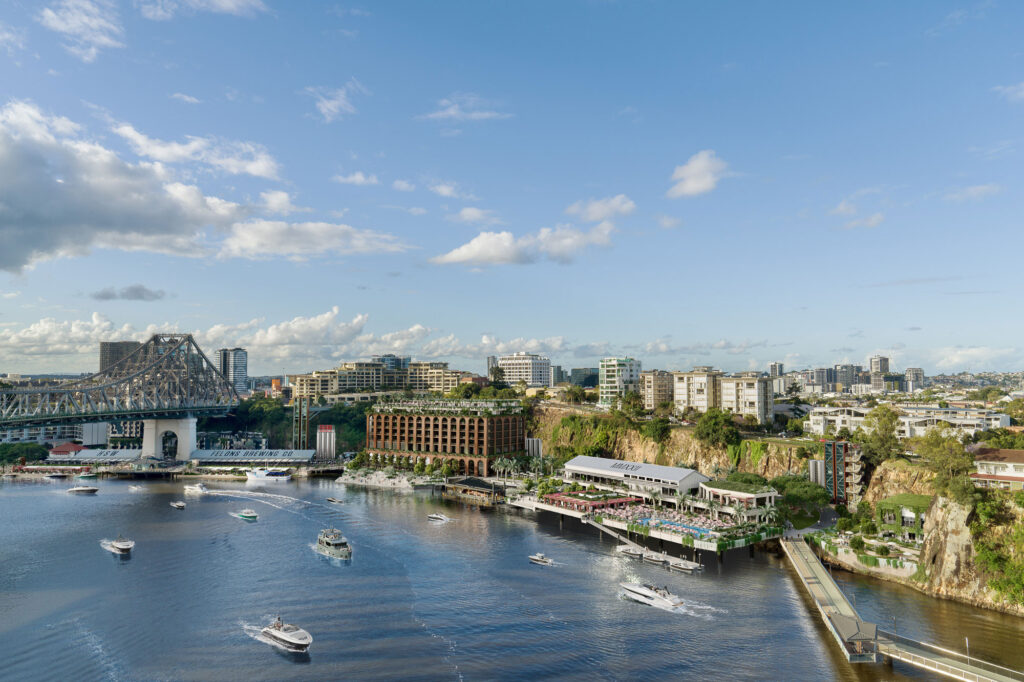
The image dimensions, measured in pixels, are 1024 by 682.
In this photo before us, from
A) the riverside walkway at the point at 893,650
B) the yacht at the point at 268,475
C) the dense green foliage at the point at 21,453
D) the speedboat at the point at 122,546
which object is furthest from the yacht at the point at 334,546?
the dense green foliage at the point at 21,453

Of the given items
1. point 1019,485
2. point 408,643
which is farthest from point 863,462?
point 408,643

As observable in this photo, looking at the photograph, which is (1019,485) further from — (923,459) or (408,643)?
(408,643)

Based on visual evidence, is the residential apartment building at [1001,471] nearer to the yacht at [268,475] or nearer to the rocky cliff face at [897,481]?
the rocky cliff face at [897,481]

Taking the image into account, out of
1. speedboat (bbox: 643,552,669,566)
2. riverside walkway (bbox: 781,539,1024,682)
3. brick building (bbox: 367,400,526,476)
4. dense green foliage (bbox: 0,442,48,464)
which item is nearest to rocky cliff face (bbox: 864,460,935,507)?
speedboat (bbox: 643,552,669,566)

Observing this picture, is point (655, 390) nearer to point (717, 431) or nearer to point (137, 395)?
point (717, 431)

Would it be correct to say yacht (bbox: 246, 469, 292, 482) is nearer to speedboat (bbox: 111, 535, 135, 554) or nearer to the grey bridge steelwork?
the grey bridge steelwork
